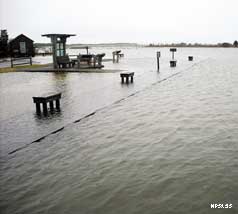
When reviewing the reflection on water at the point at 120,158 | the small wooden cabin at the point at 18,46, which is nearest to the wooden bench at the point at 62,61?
the reflection on water at the point at 120,158

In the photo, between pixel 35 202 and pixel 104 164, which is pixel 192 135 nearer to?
pixel 104 164

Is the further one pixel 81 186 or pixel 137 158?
pixel 137 158

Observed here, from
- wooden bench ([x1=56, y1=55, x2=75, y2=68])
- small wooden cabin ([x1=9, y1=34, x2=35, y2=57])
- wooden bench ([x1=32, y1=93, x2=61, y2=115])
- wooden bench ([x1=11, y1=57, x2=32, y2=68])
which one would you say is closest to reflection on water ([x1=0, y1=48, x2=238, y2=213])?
wooden bench ([x1=32, y1=93, x2=61, y2=115])

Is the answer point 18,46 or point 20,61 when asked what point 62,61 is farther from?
point 18,46

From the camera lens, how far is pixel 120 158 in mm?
6332

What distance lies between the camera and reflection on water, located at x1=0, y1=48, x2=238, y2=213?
4648mm

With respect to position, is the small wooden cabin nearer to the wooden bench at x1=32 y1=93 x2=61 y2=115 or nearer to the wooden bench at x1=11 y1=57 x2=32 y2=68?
the wooden bench at x1=11 y1=57 x2=32 y2=68

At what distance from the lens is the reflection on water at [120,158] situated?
465 cm

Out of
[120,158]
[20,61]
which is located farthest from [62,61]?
[120,158]

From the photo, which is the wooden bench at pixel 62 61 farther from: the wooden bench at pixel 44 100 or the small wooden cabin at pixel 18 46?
the small wooden cabin at pixel 18 46

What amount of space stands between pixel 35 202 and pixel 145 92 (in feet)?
34.6

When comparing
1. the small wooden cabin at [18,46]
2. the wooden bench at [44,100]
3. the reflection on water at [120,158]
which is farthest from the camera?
the small wooden cabin at [18,46]

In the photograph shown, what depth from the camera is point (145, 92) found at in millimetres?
14602

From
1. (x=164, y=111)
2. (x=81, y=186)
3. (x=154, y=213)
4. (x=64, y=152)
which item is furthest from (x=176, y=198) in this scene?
(x=164, y=111)
